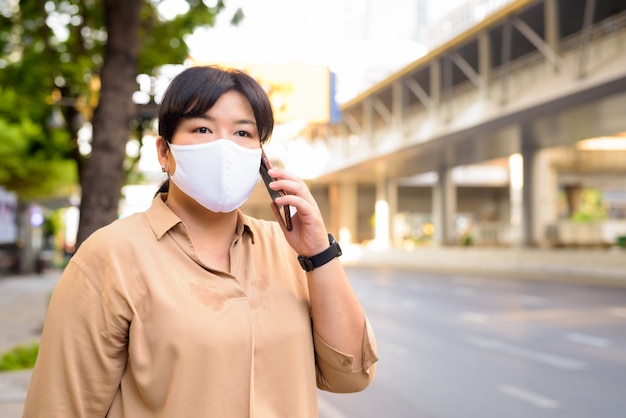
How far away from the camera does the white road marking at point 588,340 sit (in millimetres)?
11070

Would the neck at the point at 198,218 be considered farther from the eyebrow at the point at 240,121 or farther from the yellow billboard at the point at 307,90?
the yellow billboard at the point at 307,90

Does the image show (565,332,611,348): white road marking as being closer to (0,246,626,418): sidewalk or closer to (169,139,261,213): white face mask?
(0,246,626,418): sidewalk

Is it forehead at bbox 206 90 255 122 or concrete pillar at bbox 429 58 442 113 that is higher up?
concrete pillar at bbox 429 58 442 113

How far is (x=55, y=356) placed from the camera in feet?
5.81

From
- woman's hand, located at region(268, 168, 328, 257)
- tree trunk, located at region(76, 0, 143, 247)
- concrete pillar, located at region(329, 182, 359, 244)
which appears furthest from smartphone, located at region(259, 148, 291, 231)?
concrete pillar, located at region(329, 182, 359, 244)

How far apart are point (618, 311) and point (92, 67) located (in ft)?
35.4

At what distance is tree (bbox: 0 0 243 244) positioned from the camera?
7.67 meters

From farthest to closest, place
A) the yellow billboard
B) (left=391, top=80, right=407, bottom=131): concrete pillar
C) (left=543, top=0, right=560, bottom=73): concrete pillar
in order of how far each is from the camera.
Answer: (left=391, top=80, right=407, bottom=131): concrete pillar → (left=543, top=0, right=560, bottom=73): concrete pillar → the yellow billboard

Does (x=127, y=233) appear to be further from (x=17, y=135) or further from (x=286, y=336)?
(x=17, y=135)

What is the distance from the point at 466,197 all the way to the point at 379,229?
750 inches

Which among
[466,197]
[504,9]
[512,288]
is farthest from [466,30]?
[466,197]

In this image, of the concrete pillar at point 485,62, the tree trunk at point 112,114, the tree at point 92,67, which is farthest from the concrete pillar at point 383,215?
the tree trunk at point 112,114

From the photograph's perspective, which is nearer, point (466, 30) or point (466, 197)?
point (466, 30)

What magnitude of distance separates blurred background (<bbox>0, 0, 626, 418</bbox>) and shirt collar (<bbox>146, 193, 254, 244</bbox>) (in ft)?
0.94
